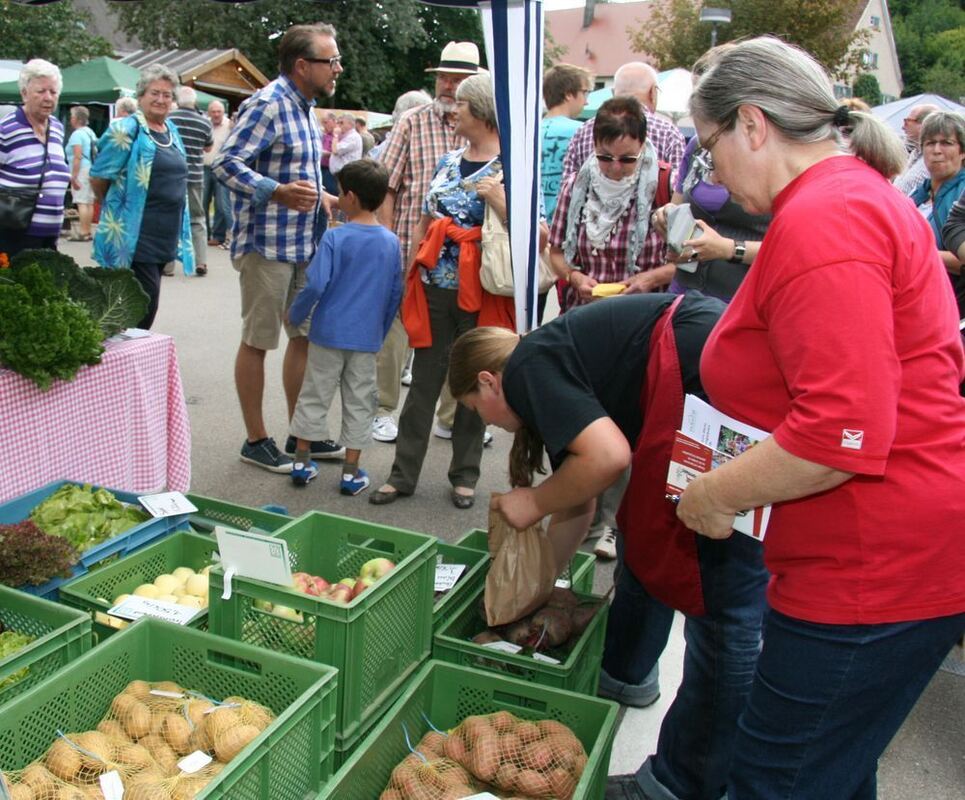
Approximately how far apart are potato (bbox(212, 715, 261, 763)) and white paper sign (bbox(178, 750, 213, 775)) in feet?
0.11

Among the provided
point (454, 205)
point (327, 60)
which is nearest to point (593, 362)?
point (454, 205)

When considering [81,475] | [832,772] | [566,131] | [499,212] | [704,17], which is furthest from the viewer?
[704,17]

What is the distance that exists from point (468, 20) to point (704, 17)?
51.7 ft

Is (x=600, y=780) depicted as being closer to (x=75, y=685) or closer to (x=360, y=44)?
(x=75, y=685)

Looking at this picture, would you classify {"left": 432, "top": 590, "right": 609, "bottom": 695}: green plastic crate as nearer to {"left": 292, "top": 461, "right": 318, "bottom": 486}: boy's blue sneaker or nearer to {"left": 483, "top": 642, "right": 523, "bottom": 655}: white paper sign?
{"left": 483, "top": 642, "right": 523, "bottom": 655}: white paper sign

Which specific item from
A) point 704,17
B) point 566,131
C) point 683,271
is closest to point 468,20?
point 704,17

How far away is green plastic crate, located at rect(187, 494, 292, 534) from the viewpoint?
3.07m

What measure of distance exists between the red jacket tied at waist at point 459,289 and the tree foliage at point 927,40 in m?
44.1

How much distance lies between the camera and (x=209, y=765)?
1.98 metres

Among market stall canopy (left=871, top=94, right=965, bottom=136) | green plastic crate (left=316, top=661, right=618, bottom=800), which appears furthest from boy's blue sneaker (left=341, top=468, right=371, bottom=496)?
market stall canopy (left=871, top=94, right=965, bottom=136)

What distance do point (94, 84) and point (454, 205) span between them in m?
13.1

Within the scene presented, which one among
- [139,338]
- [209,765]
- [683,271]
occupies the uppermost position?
[683,271]

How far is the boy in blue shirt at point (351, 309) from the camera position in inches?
163

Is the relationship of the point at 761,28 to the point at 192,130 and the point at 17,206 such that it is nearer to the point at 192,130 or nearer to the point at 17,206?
the point at 192,130
